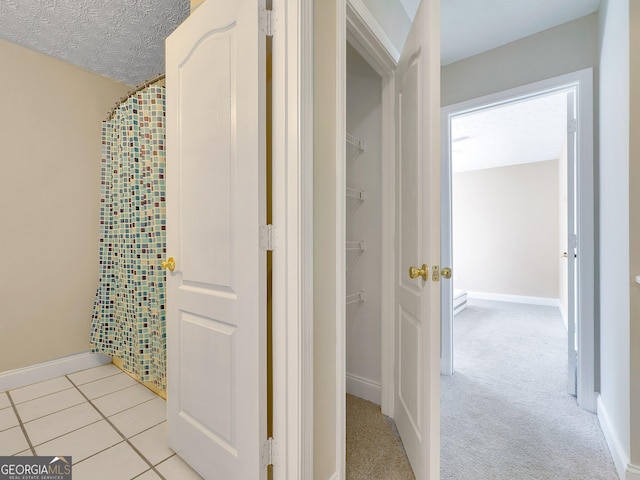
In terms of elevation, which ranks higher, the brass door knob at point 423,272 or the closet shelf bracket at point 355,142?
the closet shelf bracket at point 355,142

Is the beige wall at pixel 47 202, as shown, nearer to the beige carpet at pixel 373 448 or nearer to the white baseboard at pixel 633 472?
the beige carpet at pixel 373 448

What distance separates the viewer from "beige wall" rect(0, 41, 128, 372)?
2.18 m

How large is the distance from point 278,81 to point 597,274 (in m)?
2.19

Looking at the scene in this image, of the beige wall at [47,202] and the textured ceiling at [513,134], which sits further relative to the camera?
the textured ceiling at [513,134]

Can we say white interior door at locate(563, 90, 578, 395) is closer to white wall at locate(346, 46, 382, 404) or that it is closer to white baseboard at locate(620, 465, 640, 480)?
white baseboard at locate(620, 465, 640, 480)

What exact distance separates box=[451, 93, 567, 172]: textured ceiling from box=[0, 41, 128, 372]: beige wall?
3.21 metres

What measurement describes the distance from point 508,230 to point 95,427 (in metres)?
6.39

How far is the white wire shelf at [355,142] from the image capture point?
1.94m

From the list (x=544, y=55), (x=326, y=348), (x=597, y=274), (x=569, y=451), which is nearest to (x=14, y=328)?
(x=326, y=348)

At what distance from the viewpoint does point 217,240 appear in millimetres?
1247

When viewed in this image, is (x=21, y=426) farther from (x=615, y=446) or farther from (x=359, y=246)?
(x=615, y=446)

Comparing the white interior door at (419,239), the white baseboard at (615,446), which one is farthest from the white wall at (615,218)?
the white interior door at (419,239)

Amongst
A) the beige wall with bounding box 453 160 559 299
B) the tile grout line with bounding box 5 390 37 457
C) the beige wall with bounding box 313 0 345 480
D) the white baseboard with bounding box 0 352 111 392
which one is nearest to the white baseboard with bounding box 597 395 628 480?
the beige wall with bounding box 313 0 345 480

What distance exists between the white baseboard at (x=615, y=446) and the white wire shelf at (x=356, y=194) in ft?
5.91
